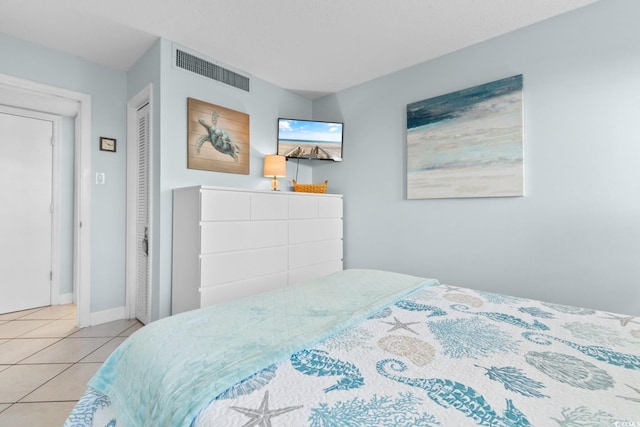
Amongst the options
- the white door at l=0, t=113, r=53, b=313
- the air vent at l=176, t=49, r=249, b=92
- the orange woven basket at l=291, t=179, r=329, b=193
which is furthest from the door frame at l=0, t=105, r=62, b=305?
the orange woven basket at l=291, t=179, r=329, b=193

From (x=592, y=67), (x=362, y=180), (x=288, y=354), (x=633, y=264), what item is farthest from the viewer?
(x=362, y=180)

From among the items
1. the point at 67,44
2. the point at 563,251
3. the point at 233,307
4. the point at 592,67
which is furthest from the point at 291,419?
the point at 67,44

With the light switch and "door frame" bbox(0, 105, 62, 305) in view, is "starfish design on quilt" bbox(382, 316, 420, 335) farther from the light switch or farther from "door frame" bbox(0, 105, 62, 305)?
"door frame" bbox(0, 105, 62, 305)

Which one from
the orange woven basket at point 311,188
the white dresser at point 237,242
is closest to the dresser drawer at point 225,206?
the white dresser at point 237,242

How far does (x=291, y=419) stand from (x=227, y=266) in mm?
1849

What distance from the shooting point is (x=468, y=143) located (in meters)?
2.48

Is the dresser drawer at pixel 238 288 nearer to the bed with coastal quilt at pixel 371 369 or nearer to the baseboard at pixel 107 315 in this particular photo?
the bed with coastal quilt at pixel 371 369

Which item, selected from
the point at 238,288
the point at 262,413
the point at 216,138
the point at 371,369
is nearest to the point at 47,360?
the point at 238,288

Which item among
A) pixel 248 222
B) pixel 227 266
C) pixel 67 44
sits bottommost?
pixel 227 266

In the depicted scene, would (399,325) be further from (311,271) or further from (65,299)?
(65,299)

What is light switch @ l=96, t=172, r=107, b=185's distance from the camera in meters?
2.75

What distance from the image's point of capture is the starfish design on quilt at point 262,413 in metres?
0.57

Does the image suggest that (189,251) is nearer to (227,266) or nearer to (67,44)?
(227,266)

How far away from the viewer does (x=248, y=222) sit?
2.44 m
